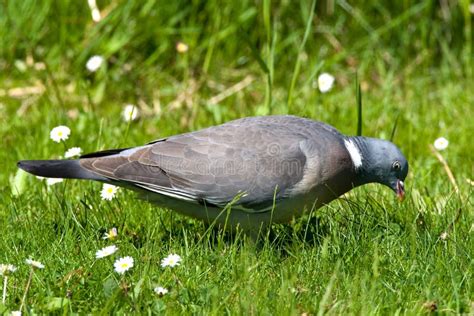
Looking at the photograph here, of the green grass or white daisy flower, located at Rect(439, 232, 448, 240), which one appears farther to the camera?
white daisy flower, located at Rect(439, 232, 448, 240)

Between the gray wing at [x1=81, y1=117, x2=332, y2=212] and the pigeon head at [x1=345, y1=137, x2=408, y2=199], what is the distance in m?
0.28

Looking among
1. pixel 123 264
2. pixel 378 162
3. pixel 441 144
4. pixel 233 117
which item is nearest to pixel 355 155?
pixel 378 162

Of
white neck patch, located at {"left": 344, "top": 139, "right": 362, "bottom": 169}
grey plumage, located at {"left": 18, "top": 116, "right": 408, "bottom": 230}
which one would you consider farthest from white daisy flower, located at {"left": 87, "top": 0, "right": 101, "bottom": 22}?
white neck patch, located at {"left": 344, "top": 139, "right": 362, "bottom": 169}

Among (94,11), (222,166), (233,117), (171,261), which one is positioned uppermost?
(94,11)

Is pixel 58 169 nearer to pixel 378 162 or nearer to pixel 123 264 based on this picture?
pixel 123 264

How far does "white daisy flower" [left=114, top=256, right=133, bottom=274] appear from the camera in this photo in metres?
3.10

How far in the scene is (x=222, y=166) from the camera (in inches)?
146

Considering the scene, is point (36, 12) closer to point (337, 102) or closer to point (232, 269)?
point (337, 102)

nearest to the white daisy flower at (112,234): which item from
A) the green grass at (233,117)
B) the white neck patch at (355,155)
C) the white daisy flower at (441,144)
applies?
the green grass at (233,117)

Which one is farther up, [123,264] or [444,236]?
[123,264]

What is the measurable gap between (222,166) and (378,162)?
2.35 ft

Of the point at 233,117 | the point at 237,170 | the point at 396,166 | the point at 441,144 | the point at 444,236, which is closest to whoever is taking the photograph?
the point at 444,236

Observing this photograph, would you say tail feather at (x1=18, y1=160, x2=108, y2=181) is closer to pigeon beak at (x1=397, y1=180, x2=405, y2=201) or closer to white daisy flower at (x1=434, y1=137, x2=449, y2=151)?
pigeon beak at (x1=397, y1=180, x2=405, y2=201)

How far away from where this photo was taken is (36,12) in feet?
20.4
